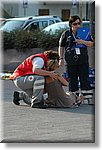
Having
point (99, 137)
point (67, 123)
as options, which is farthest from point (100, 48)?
point (67, 123)

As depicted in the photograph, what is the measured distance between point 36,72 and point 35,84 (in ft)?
0.67

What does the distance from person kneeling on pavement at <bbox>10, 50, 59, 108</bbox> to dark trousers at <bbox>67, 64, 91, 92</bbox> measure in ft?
1.33

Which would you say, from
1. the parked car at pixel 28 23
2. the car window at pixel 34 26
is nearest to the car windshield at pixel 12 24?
the parked car at pixel 28 23

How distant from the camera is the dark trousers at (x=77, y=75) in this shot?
26.1ft

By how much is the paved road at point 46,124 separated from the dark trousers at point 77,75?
0.32 meters

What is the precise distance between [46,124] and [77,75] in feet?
5.96

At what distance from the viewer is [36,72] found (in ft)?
24.8

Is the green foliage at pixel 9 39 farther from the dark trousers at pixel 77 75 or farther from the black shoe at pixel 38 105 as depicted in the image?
the black shoe at pixel 38 105

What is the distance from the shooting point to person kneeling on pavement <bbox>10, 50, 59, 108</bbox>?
24.8ft

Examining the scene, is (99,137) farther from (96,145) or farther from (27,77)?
(27,77)

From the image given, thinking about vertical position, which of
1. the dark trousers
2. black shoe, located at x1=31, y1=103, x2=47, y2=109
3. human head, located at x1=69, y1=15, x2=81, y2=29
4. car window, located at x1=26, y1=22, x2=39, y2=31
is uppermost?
car window, located at x1=26, y1=22, x2=39, y2=31

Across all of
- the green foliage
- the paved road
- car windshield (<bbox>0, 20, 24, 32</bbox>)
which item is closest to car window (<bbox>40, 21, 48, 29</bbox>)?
car windshield (<bbox>0, 20, 24, 32</bbox>)

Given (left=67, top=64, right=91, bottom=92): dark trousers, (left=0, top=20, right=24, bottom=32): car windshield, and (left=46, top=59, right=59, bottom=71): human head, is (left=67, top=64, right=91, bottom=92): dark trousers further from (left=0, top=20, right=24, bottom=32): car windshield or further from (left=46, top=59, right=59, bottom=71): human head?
(left=0, top=20, right=24, bottom=32): car windshield

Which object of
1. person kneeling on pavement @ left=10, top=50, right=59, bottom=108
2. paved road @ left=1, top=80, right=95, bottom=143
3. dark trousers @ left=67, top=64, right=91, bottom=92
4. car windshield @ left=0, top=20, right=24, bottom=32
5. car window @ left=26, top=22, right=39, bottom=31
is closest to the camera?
paved road @ left=1, top=80, right=95, bottom=143
